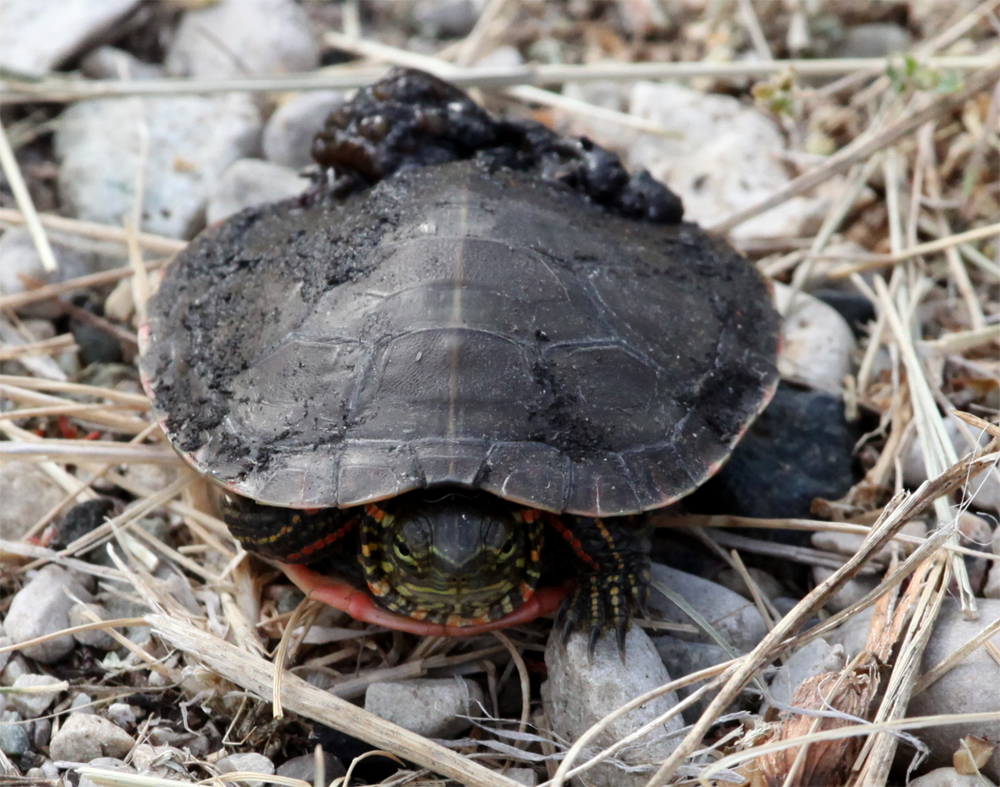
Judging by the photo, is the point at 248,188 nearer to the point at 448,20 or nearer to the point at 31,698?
the point at 448,20

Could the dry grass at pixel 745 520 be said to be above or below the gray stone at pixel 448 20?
below

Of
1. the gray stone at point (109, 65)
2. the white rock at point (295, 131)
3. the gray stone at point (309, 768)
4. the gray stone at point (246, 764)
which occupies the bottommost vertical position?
the gray stone at point (309, 768)

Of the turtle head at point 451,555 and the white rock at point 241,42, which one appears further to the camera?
the white rock at point 241,42

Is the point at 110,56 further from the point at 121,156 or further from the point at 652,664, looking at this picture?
the point at 652,664

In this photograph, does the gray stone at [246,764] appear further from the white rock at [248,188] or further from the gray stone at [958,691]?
the white rock at [248,188]

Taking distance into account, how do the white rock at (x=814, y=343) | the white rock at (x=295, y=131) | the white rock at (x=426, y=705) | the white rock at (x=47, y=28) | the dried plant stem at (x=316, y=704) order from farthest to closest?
1. the white rock at (x=47, y=28)
2. the white rock at (x=295, y=131)
3. the white rock at (x=814, y=343)
4. the white rock at (x=426, y=705)
5. the dried plant stem at (x=316, y=704)

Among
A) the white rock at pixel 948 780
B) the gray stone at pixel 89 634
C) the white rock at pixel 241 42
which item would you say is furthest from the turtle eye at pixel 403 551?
the white rock at pixel 241 42

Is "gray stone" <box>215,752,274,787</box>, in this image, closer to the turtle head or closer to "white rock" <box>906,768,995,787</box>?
the turtle head
